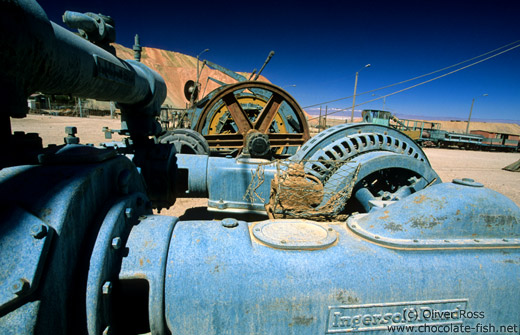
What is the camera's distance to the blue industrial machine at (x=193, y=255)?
1.03 metres

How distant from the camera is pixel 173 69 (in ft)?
254

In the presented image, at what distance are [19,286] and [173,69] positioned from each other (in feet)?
279

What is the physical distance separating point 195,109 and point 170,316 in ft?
21.3

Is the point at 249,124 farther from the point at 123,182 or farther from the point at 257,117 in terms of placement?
the point at 123,182

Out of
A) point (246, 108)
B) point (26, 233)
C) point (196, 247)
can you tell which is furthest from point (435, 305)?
point (246, 108)

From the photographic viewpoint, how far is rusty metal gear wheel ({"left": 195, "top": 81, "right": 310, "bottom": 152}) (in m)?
6.03

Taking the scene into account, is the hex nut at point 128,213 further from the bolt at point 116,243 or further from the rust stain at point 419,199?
the rust stain at point 419,199

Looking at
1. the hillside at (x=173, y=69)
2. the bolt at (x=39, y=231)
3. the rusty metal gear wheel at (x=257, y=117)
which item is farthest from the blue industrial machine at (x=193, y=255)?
the hillside at (x=173, y=69)

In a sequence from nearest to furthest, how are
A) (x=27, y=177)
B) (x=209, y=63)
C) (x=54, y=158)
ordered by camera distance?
(x=27, y=177)
(x=54, y=158)
(x=209, y=63)

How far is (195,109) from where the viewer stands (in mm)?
7164

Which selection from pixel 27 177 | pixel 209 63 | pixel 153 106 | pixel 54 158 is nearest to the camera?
pixel 27 177

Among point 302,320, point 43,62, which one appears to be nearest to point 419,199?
point 302,320

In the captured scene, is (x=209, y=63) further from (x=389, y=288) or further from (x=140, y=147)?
(x=389, y=288)

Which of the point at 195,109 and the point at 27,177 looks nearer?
the point at 27,177
